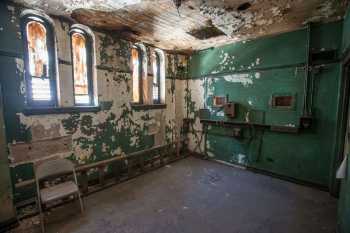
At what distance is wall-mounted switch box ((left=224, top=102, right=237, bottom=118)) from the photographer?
4.08 metres

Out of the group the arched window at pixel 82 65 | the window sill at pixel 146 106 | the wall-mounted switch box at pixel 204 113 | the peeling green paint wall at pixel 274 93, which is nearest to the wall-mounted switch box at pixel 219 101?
the peeling green paint wall at pixel 274 93

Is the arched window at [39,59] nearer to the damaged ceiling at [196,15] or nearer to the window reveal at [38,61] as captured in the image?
the window reveal at [38,61]

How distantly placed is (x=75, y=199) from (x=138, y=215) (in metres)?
1.09

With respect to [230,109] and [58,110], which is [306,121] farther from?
[58,110]

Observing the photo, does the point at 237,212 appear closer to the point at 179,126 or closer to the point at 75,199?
the point at 75,199

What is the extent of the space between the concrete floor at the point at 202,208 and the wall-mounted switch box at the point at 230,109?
1.42 m

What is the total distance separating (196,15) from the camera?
9.15 ft

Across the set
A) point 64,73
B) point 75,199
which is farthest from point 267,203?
point 64,73

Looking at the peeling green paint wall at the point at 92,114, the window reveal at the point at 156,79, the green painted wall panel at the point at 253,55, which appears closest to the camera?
the peeling green paint wall at the point at 92,114

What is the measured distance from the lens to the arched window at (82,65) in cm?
312

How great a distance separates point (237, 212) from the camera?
98.3 inches

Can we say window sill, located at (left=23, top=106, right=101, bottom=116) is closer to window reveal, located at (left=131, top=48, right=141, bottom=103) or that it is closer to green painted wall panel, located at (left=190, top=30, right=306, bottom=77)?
window reveal, located at (left=131, top=48, right=141, bottom=103)

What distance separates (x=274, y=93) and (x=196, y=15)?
2201 millimetres

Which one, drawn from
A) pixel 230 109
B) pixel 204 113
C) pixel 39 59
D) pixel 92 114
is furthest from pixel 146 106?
pixel 39 59
